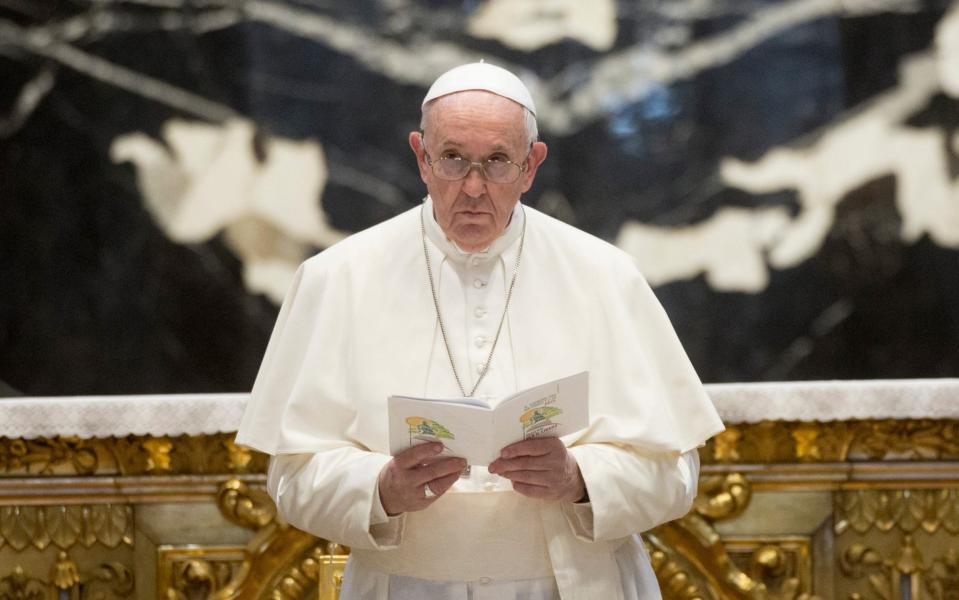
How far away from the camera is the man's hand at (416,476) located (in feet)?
9.34

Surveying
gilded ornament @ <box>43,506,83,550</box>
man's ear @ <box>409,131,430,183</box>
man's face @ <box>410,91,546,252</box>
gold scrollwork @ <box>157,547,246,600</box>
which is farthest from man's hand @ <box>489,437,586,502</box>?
gilded ornament @ <box>43,506,83,550</box>

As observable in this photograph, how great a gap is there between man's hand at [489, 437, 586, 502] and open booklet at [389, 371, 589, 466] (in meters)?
0.02

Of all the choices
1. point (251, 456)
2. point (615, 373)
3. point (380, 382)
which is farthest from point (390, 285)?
point (251, 456)

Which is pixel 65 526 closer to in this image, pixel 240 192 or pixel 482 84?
pixel 240 192

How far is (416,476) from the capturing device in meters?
2.88

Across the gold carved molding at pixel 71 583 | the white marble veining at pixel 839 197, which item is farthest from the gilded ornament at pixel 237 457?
the white marble veining at pixel 839 197

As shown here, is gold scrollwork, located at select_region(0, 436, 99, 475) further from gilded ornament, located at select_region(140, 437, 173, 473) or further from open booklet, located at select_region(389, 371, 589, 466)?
open booklet, located at select_region(389, 371, 589, 466)

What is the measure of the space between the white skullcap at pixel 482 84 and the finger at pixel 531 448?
2.93ft

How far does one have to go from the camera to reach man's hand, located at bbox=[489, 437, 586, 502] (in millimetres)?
2840

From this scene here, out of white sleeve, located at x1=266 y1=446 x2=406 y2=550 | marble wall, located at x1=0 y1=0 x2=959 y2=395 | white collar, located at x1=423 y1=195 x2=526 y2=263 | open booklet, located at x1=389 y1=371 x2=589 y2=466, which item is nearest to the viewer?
open booklet, located at x1=389 y1=371 x2=589 y2=466

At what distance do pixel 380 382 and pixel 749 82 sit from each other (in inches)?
126

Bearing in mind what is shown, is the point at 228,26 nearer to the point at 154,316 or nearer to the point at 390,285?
the point at 154,316

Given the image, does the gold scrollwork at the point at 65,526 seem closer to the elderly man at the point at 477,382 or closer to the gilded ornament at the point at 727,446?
the gilded ornament at the point at 727,446

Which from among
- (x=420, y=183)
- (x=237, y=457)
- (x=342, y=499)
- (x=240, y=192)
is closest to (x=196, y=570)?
(x=237, y=457)
